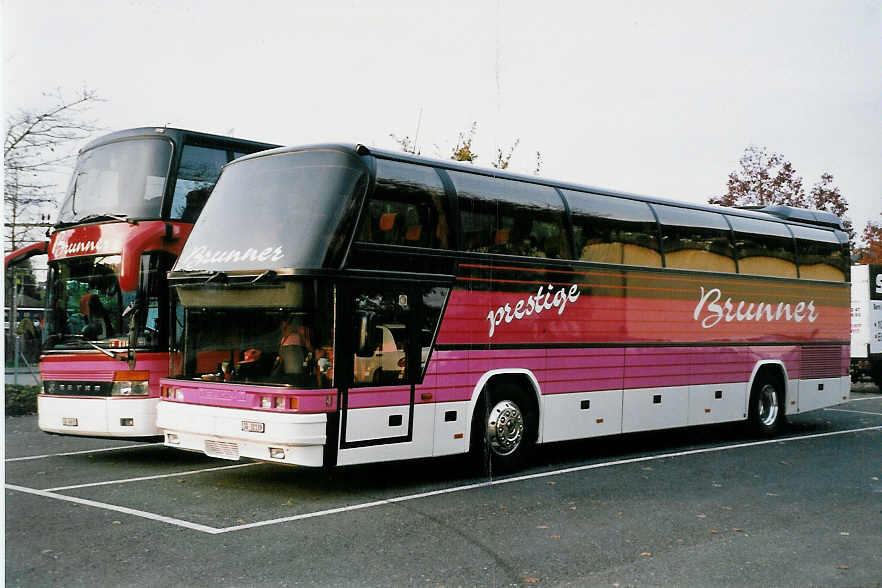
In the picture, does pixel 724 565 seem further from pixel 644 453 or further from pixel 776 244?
pixel 776 244

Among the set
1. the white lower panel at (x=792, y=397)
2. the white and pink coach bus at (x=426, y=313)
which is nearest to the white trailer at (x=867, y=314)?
the white lower panel at (x=792, y=397)

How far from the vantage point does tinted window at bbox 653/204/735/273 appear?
532 inches

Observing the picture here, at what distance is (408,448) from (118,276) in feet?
13.9

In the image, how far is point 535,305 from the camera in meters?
11.4

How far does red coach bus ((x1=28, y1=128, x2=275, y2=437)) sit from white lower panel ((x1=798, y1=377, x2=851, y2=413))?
10.6m

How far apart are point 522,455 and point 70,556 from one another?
573 centimetres

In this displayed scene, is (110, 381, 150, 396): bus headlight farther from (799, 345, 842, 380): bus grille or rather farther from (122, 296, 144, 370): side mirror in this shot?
(799, 345, 842, 380): bus grille

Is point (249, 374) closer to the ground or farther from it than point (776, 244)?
closer to the ground

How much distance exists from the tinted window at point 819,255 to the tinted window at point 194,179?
9.80 meters

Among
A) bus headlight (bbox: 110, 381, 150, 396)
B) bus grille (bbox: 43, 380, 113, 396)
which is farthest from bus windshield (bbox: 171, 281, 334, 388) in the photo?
bus grille (bbox: 43, 380, 113, 396)

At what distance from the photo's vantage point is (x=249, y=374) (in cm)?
955

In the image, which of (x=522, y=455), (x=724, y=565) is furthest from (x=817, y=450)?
(x=724, y=565)

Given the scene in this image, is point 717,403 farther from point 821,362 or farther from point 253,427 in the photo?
point 253,427

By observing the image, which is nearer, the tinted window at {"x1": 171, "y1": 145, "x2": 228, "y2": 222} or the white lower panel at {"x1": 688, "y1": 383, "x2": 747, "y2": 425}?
the tinted window at {"x1": 171, "y1": 145, "x2": 228, "y2": 222}
